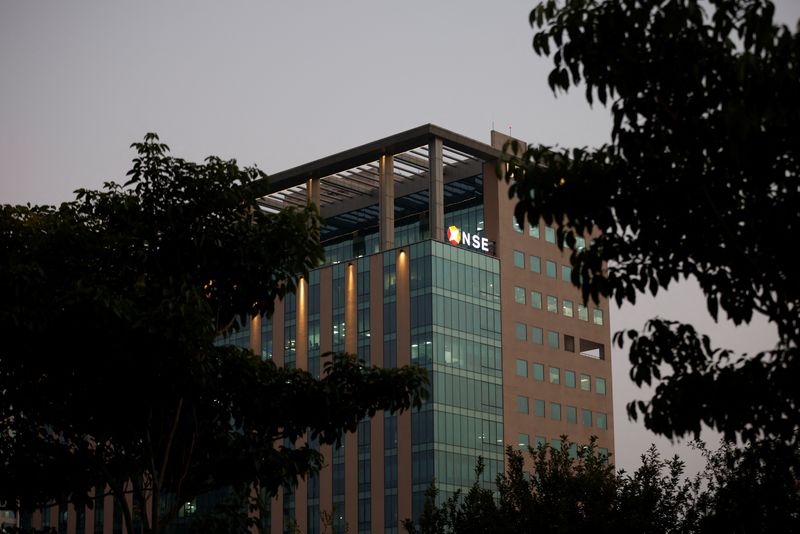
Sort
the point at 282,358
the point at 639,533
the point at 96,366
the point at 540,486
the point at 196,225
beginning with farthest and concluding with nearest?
the point at 282,358
the point at 540,486
the point at 639,533
the point at 196,225
the point at 96,366

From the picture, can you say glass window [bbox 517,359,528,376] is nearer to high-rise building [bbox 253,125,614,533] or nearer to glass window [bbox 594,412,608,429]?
high-rise building [bbox 253,125,614,533]

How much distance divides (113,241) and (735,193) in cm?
1215

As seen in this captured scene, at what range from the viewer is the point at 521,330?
362 ft

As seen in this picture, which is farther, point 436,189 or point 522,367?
point 522,367

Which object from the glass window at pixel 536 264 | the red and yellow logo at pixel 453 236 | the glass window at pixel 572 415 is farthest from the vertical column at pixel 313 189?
the glass window at pixel 572 415

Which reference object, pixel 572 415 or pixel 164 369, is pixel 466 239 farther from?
pixel 164 369

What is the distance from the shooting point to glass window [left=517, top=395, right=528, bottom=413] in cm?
10879

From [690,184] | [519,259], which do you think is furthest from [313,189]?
[690,184]

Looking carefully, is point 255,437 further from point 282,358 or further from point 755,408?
point 282,358

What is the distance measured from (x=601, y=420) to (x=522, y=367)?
10.6 m

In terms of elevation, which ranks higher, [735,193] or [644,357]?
[735,193]

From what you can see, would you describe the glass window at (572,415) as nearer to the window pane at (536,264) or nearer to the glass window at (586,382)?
the glass window at (586,382)

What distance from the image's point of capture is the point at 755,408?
1388 cm

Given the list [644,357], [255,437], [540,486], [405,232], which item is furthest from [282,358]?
[644,357]
